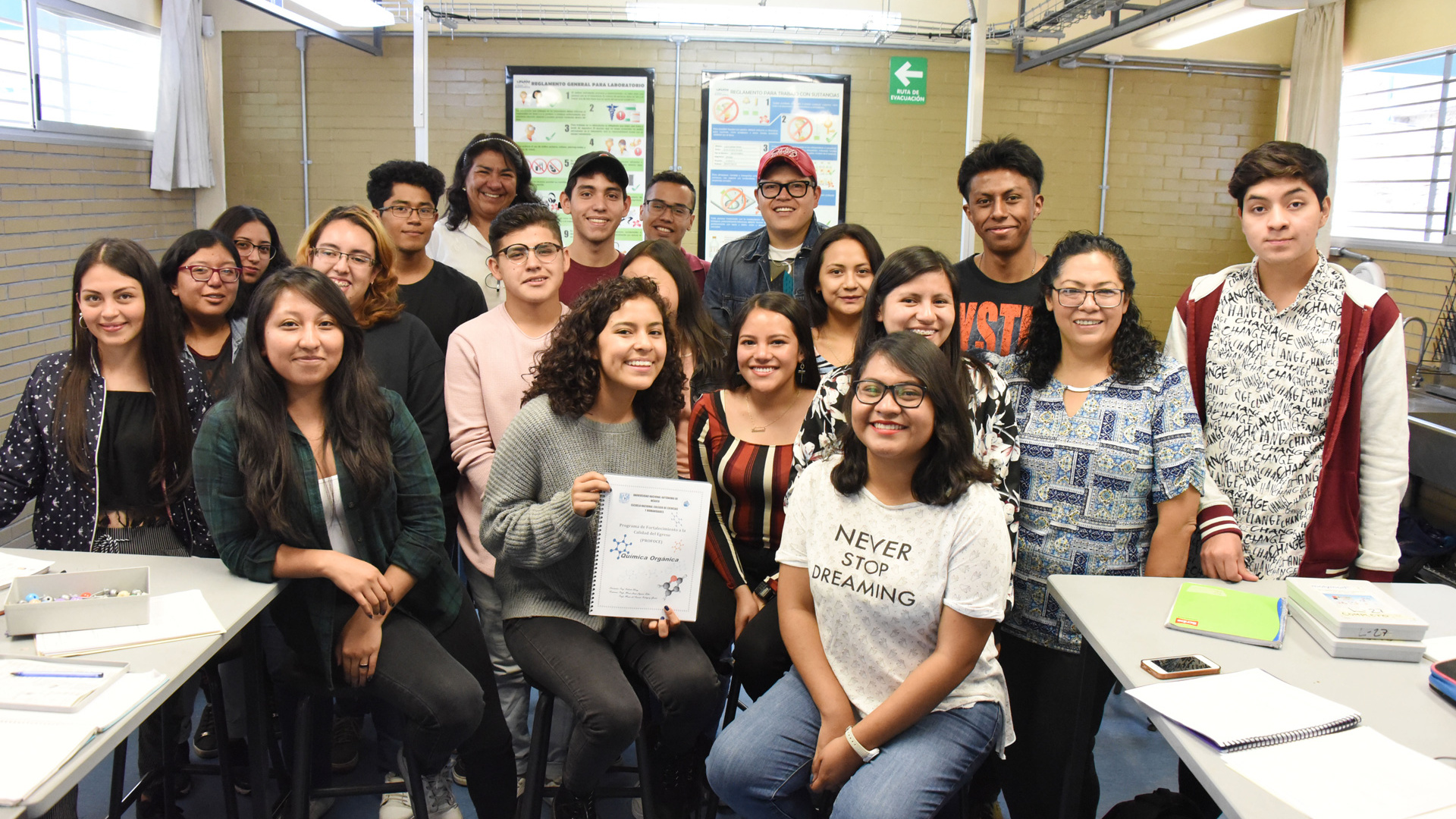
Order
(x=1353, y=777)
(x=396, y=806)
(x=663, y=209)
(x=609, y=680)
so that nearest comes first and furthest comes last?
(x=1353, y=777), (x=609, y=680), (x=396, y=806), (x=663, y=209)

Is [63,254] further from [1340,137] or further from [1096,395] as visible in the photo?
[1340,137]

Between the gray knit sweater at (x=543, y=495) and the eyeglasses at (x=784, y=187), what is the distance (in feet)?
4.22

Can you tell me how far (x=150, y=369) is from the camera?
2.41 metres

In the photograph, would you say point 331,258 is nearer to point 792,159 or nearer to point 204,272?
point 204,272

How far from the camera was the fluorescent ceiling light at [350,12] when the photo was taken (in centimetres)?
436

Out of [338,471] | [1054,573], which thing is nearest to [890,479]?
[1054,573]

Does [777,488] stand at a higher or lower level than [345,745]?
higher

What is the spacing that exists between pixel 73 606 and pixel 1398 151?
6.92 m

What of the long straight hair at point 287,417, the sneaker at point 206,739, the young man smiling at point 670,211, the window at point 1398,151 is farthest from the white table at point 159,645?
the window at point 1398,151

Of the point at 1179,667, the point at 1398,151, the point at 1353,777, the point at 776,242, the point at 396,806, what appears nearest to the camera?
the point at 1353,777

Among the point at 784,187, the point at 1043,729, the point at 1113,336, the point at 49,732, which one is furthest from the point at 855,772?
the point at 784,187

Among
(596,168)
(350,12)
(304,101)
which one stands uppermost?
(350,12)

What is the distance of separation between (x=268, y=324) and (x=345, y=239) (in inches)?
25.1

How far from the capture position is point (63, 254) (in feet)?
15.8
